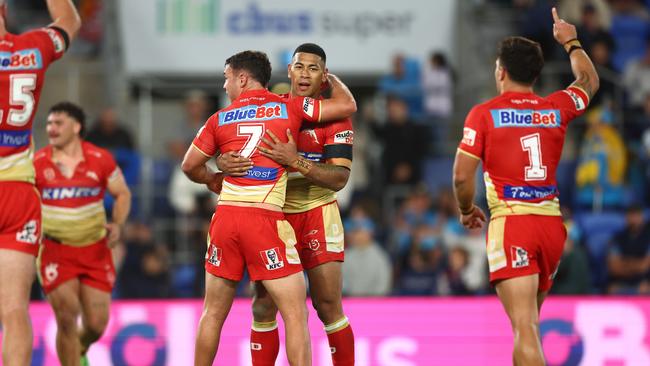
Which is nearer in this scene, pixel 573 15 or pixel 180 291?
pixel 180 291

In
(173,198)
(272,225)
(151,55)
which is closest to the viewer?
(272,225)

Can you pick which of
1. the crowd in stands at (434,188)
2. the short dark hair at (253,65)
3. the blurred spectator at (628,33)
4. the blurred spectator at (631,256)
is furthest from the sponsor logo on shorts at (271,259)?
the blurred spectator at (628,33)

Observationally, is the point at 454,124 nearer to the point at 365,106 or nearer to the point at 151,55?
the point at 365,106

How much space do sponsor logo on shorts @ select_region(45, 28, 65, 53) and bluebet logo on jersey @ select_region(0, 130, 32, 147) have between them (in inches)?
24.4

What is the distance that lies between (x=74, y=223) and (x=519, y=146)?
4118 mm

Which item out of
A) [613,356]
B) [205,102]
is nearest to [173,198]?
[205,102]

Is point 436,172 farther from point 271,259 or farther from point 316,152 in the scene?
point 271,259

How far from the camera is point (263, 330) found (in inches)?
339

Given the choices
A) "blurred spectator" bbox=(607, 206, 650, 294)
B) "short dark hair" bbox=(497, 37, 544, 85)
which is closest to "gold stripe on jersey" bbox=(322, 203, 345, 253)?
"short dark hair" bbox=(497, 37, 544, 85)

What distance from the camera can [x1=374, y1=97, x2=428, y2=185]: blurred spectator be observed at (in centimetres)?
1609

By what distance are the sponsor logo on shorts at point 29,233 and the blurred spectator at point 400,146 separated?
8604 millimetres

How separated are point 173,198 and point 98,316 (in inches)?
223

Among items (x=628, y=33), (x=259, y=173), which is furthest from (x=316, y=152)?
(x=628, y=33)

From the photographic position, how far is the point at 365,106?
56.7 ft
